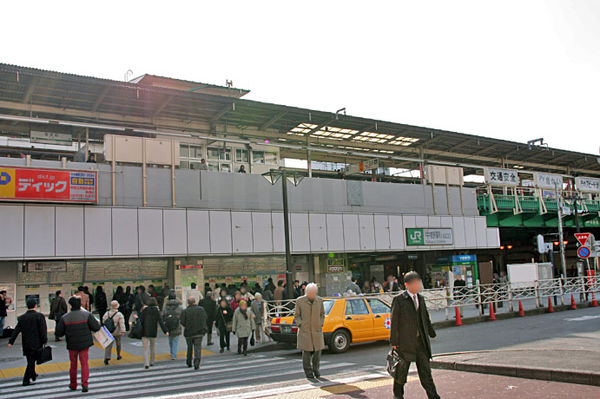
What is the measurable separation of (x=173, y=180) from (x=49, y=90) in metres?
6.40

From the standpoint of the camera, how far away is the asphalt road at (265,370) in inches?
402

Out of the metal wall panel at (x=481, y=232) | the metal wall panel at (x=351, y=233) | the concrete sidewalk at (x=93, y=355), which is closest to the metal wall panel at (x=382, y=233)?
the metal wall panel at (x=351, y=233)

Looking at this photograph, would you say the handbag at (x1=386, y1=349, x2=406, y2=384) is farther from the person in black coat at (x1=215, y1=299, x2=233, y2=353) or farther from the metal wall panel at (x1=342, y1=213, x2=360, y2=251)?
the metal wall panel at (x1=342, y1=213, x2=360, y2=251)

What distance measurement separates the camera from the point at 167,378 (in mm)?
12016

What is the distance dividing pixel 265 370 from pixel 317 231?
16.2 metres

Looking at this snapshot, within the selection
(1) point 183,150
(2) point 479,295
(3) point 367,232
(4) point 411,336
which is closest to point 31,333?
(4) point 411,336

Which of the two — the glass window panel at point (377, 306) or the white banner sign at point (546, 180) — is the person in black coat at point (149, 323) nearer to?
the glass window panel at point (377, 306)

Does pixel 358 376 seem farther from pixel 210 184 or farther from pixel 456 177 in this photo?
pixel 456 177

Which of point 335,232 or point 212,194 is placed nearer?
point 212,194

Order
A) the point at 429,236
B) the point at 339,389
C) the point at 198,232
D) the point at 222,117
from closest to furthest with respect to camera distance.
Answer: the point at 339,389
the point at 198,232
the point at 222,117
the point at 429,236

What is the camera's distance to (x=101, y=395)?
10383 millimetres

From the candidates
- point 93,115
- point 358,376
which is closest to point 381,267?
point 93,115

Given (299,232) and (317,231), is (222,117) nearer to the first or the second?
(299,232)

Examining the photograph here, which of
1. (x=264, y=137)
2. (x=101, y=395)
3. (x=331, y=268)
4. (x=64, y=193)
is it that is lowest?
(x=101, y=395)
